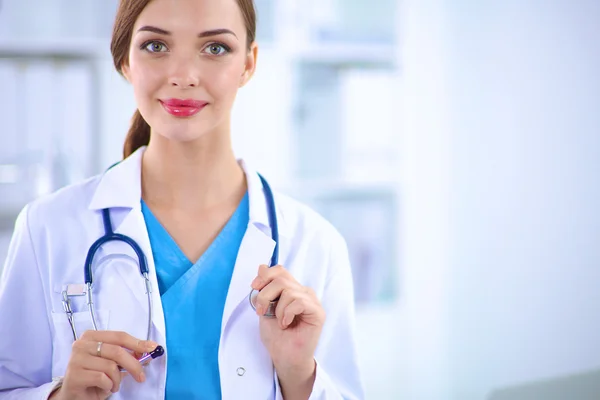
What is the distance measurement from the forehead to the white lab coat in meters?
0.26

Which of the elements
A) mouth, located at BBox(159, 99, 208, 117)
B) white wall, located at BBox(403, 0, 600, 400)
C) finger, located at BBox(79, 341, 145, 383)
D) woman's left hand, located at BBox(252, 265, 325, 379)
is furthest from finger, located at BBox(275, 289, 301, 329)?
white wall, located at BBox(403, 0, 600, 400)

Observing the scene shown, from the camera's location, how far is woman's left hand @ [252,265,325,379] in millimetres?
981

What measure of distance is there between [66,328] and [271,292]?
324 mm

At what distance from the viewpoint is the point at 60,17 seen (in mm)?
2184

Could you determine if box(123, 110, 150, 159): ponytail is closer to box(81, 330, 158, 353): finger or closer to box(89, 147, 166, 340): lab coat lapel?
box(89, 147, 166, 340): lab coat lapel

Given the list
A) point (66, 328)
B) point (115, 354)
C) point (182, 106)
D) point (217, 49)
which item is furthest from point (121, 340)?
point (217, 49)

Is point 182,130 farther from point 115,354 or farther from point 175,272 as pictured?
point 115,354

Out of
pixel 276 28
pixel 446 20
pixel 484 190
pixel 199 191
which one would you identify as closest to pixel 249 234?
pixel 199 191

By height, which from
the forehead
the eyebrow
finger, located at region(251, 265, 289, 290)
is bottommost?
finger, located at region(251, 265, 289, 290)

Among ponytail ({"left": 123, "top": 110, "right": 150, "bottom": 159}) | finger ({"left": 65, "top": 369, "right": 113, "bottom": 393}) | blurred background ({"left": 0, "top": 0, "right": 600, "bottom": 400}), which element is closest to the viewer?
finger ({"left": 65, "top": 369, "right": 113, "bottom": 393})

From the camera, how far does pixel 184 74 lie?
1.02 meters

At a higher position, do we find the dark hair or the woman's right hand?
the dark hair

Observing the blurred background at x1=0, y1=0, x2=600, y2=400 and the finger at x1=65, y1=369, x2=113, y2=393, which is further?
the blurred background at x1=0, y1=0, x2=600, y2=400

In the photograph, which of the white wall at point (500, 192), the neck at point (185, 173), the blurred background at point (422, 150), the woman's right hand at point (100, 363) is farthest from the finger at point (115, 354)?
the white wall at point (500, 192)
